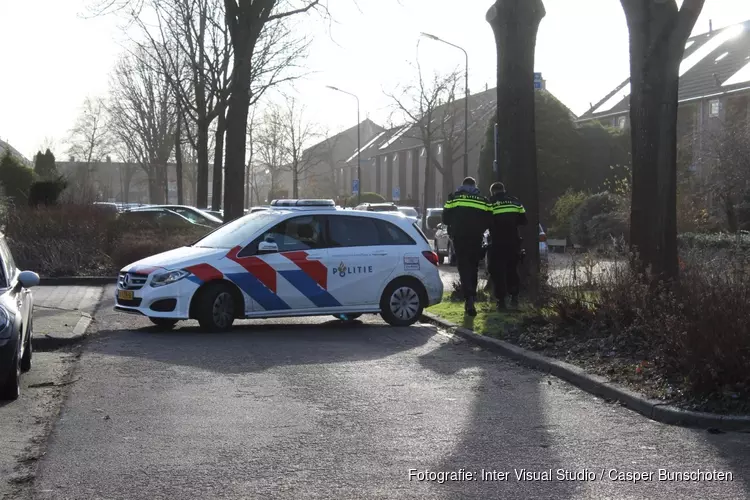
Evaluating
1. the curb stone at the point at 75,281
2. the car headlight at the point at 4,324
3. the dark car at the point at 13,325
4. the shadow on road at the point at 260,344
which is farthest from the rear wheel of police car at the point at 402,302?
the curb stone at the point at 75,281

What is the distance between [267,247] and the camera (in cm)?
1293

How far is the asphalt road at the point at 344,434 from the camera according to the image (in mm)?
5344

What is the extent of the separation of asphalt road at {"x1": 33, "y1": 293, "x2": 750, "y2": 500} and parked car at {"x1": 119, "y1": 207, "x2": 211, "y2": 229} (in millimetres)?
14759

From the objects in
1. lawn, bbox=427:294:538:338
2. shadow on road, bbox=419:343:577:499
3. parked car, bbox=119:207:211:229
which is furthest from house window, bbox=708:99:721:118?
shadow on road, bbox=419:343:577:499

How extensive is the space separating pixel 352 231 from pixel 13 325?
6.49 m

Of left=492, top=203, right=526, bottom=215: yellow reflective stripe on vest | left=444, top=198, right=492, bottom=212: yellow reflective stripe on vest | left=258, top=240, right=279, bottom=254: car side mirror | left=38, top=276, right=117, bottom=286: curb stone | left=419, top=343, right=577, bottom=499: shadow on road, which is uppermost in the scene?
left=444, top=198, right=492, bottom=212: yellow reflective stripe on vest

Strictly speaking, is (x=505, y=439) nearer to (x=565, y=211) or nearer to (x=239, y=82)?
(x=239, y=82)

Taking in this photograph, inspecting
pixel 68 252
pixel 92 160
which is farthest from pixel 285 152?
pixel 68 252

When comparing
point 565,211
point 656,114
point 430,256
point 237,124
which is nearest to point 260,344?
point 430,256

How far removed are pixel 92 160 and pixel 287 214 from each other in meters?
65.2

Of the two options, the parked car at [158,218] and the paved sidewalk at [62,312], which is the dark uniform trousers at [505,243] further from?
the parked car at [158,218]

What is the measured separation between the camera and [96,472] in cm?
565

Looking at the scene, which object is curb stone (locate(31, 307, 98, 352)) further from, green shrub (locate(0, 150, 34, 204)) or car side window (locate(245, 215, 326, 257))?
green shrub (locate(0, 150, 34, 204))

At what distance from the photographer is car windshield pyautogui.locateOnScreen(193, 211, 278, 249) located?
1309 centimetres
